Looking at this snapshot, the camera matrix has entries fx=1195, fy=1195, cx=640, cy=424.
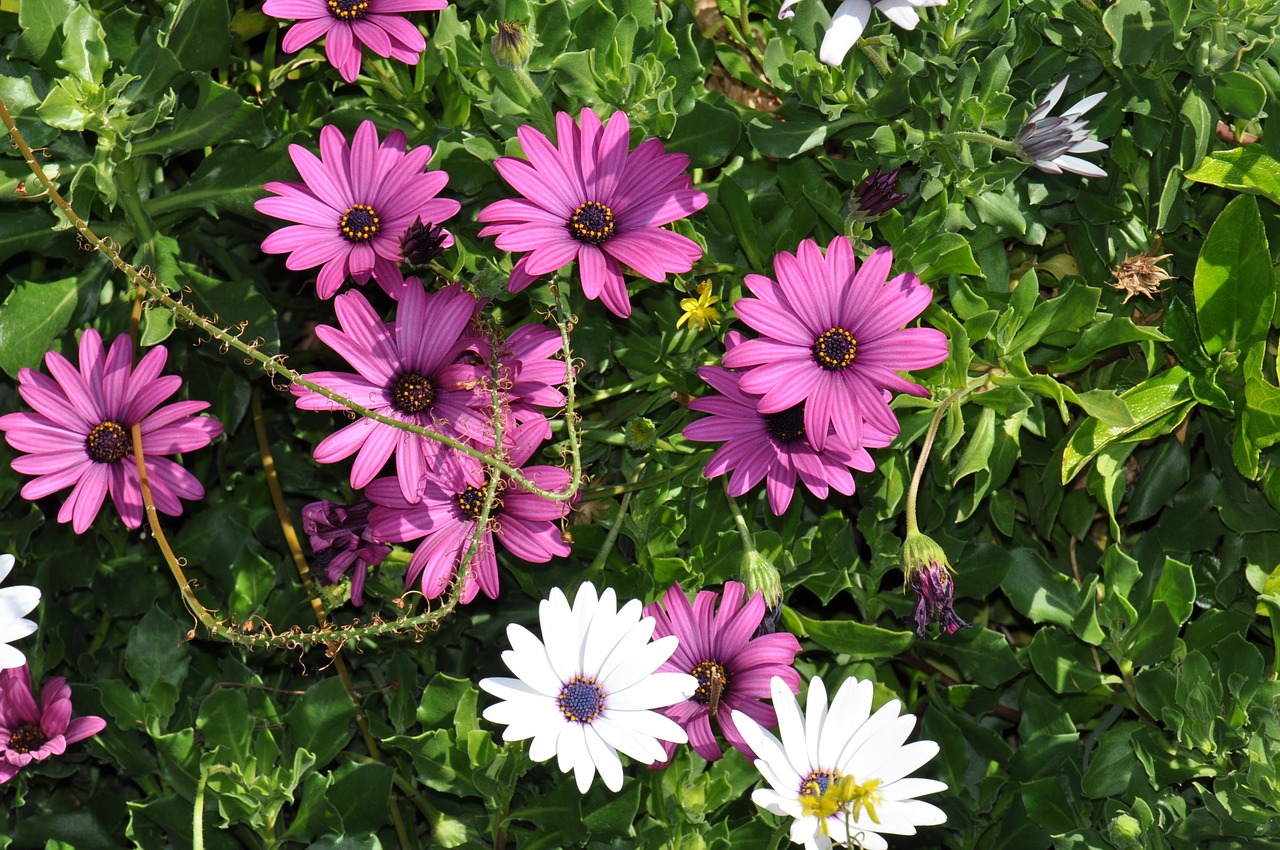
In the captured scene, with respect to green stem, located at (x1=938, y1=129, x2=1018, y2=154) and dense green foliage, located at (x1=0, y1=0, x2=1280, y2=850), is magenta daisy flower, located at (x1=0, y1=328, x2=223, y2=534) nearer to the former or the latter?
dense green foliage, located at (x1=0, y1=0, x2=1280, y2=850)

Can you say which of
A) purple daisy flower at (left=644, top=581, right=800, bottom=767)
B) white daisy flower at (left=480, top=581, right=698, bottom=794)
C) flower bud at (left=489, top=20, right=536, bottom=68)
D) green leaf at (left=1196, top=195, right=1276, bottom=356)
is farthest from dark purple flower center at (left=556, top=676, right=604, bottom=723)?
green leaf at (left=1196, top=195, right=1276, bottom=356)

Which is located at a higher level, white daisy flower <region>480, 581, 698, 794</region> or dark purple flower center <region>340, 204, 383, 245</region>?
dark purple flower center <region>340, 204, 383, 245</region>

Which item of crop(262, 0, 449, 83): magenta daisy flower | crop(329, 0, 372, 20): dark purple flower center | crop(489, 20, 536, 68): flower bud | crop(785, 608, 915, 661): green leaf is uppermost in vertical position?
crop(329, 0, 372, 20): dark purple flower center

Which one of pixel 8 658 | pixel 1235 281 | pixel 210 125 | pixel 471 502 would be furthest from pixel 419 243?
pixel 1235 281

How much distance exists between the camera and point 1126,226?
2061 millimetres

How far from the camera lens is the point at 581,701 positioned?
1.71 m

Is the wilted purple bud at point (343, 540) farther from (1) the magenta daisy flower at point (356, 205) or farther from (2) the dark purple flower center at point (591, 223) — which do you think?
(2) the dark purple flower center at point (591, 223)

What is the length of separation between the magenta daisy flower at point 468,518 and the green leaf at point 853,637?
455 millimetres

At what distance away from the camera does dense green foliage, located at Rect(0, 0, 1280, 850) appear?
1.90m

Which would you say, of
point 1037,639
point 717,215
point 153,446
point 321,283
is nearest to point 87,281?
point 153,446

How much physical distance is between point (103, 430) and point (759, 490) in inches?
43.2

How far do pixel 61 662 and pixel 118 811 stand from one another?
0.99 ft

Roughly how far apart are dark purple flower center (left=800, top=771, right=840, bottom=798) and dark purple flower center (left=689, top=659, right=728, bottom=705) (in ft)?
0.57

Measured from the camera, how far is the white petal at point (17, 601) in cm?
184
